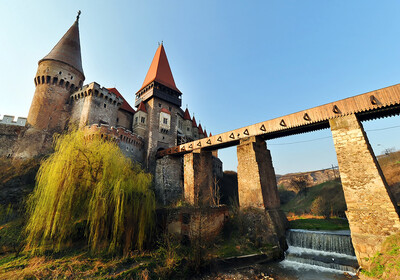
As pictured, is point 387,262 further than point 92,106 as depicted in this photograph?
No

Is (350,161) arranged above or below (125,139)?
below

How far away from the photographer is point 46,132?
19672mm

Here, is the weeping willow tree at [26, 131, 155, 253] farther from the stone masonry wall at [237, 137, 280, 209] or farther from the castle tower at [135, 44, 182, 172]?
the castle tower at [135, 44, 182, 172]

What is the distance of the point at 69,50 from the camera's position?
77.8ft

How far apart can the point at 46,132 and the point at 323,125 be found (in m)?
26.7

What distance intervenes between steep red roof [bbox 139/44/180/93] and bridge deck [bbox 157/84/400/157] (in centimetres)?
1705

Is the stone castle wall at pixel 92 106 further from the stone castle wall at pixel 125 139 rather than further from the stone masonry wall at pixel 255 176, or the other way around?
the stone masonry wall at pixel 255 176

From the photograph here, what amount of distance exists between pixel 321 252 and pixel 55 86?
30.5 m

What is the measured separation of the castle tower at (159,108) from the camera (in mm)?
24297

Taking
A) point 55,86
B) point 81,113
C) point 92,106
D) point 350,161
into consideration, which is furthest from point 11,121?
point 350,161

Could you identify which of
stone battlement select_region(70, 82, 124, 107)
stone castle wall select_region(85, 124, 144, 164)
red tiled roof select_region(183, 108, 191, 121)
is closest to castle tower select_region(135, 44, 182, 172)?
stone castle wall select_region(85, 124, 144, 164)

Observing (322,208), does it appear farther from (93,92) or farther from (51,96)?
(51,96)

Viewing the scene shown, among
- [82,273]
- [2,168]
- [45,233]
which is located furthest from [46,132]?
[82,273]

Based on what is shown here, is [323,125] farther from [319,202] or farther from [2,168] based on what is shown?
[2,168]
